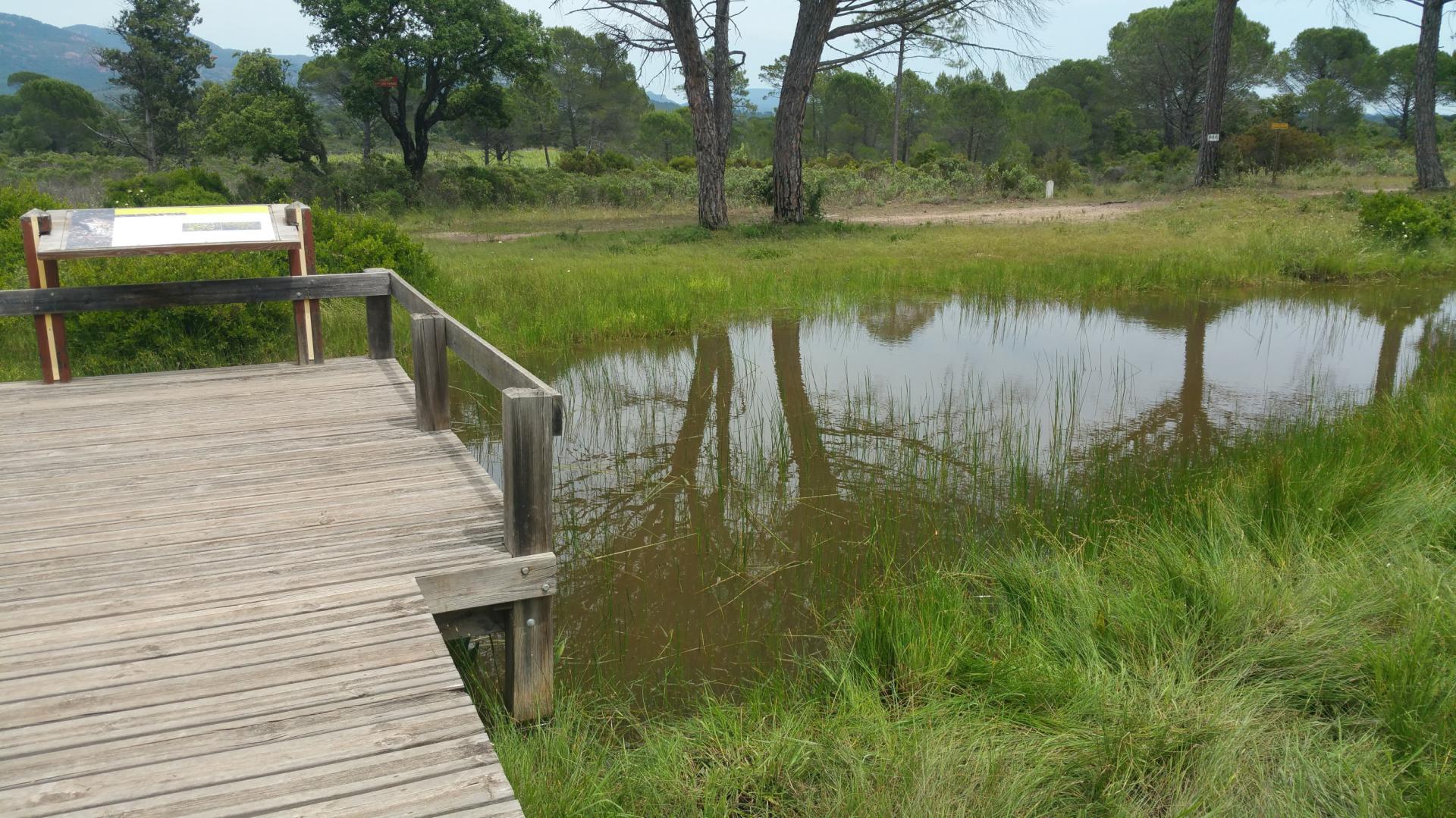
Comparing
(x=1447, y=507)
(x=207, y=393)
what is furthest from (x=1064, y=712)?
(x=207, y=393)

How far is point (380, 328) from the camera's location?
7.48 m

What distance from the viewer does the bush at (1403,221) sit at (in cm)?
1504

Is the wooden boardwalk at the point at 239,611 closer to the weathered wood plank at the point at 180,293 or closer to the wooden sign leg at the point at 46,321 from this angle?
the weathered wood plank at the point at 180,293

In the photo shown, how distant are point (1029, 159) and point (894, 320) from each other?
131 feet

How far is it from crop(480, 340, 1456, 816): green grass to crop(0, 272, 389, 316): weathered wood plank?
399 centimetres

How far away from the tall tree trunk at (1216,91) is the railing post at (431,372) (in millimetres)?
25883

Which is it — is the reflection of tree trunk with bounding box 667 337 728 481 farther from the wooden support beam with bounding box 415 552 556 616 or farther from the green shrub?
the green shrub

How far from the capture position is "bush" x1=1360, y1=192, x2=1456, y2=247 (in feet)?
49.3

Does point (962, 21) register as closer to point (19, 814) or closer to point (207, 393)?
point (207, 393)

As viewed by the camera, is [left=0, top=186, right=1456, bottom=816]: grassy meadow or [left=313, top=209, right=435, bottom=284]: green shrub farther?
[left=313, top=209, right=435, bottom=284]: green shrub

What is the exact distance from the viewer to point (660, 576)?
200 inches

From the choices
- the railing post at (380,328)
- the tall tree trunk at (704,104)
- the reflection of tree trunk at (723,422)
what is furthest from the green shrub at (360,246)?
the tall tree trunk at (704,104)

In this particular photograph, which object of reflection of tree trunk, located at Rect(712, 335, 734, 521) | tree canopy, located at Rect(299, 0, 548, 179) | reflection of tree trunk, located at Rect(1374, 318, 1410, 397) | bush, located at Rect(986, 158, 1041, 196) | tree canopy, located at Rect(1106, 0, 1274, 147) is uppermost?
tree canopy, located at Rect(1106, 0, 1274, 147)

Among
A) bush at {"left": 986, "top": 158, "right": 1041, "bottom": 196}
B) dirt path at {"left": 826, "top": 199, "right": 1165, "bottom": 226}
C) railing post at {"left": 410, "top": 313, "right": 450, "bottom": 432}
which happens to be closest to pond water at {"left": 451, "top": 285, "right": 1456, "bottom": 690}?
railing post at {"left": 410, "top": 313, "right": 450, "bottom": 432}
